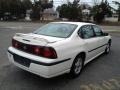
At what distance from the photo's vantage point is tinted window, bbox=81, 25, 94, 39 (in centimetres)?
583

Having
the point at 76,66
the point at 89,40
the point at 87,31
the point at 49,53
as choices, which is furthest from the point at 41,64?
the point at 87,31

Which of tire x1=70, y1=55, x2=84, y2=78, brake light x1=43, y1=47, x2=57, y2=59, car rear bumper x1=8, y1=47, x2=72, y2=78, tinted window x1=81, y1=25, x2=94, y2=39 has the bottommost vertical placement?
tire x1=70, y1=55, x2=84, y2=78

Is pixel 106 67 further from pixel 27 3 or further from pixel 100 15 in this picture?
pixel 27 3

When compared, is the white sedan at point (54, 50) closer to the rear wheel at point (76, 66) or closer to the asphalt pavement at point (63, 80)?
the rear wheel at point (76, 66)

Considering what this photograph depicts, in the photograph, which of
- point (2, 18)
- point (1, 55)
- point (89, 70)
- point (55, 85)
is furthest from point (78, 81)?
point (2, 18)

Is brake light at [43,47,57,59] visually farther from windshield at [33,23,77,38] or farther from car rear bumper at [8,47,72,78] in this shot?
windshield at [33,23,77,38]

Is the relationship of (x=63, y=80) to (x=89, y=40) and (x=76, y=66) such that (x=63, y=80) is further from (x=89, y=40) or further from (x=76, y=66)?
(x=89, y=40)

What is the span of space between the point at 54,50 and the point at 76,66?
1174mm

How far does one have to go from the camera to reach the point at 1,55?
24.8 ft

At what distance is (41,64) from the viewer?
14.2 feet

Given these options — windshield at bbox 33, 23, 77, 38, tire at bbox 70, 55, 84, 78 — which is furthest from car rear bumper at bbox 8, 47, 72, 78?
windshield at bbox 33, 23, 77, 38

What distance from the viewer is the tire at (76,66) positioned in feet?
16.9

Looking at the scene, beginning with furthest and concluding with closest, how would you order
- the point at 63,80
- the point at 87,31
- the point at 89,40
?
the point at 87,31
the point at 89,40
the point at 63,80

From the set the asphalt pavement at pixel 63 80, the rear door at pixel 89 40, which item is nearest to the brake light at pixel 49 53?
the asphalt pavement at pixel 63 80
